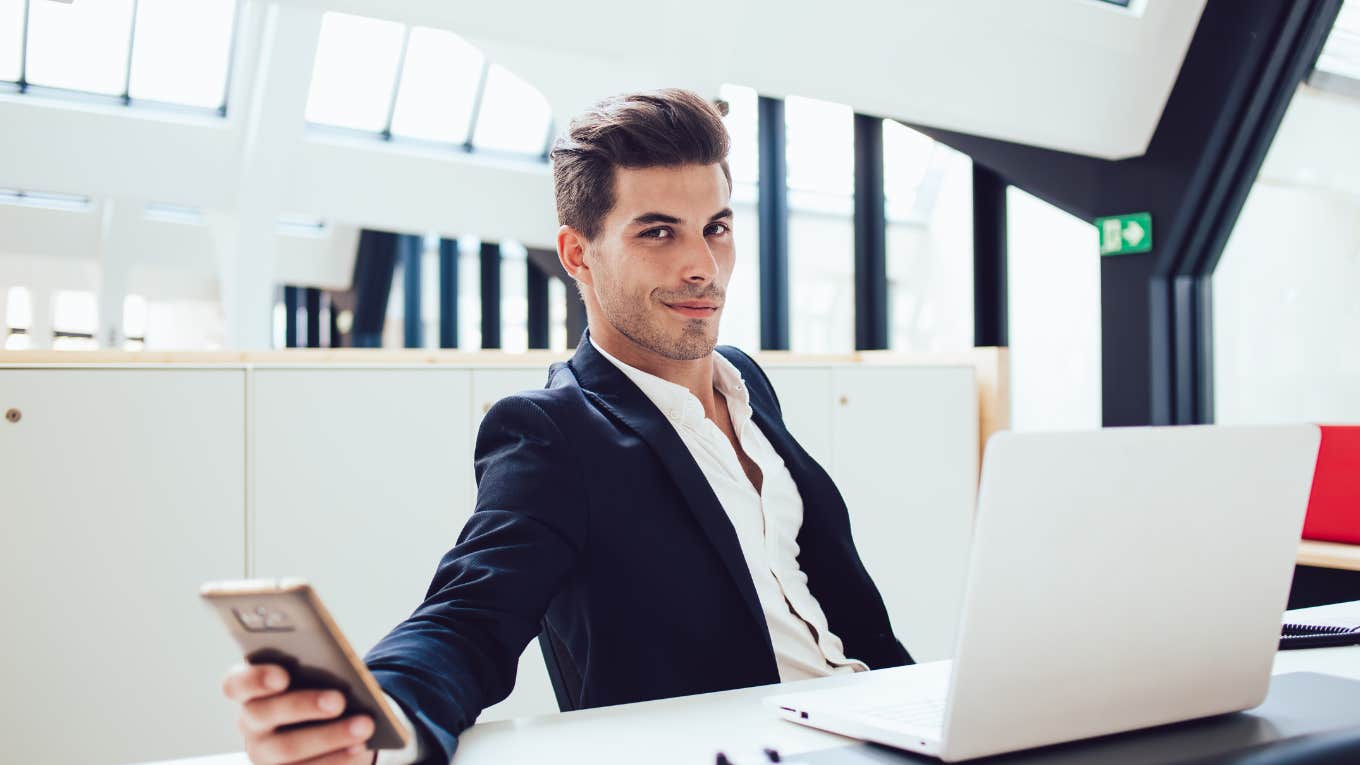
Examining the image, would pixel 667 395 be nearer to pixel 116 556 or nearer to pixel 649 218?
pixel 649 218

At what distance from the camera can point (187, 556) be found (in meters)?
2.70

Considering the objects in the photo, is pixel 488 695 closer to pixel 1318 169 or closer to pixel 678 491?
pixel 678 491

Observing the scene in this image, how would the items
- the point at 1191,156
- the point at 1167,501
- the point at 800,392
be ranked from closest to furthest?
the point at 1167,501, the point at 800,392, the point at 1191,156

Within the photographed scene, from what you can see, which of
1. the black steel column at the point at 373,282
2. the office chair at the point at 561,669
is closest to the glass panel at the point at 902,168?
the office chair at the point at 561,669

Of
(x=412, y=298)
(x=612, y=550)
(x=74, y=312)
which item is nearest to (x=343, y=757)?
(x=612, y=550)

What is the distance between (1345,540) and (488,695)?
2426 millimetres

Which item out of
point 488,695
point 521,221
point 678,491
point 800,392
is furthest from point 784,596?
point 521,221

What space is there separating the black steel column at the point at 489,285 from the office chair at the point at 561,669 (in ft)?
34.1

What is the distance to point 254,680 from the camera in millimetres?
770

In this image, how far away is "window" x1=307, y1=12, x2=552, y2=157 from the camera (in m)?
10.6

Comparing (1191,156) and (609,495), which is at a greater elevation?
(1191,156)

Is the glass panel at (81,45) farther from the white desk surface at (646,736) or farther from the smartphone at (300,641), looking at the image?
the smartphone at (300,641)

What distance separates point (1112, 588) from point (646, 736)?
436 mm

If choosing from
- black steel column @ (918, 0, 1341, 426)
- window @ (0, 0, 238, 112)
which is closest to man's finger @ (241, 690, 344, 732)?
black steel column @ (918, 0, 1341, 426)
